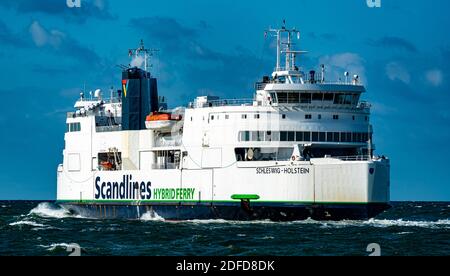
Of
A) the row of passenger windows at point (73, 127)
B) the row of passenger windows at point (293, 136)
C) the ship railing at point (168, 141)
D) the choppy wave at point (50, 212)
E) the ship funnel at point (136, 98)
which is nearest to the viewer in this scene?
the row of passenger windows at point (293, 136)

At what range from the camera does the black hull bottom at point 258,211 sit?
4406 cm

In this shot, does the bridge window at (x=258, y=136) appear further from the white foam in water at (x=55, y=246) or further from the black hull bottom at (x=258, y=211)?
the white foam in water at (x=55, y=246)

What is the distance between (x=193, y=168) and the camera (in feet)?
162

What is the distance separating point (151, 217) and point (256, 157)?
26.2ft

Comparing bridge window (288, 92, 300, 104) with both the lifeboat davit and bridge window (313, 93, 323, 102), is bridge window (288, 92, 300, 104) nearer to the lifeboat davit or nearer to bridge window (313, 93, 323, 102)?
bridge window (313, 93, 323, 102)

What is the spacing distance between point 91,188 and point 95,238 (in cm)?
1637

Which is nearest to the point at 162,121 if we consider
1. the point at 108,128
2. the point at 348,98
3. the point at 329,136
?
the point at 108,128

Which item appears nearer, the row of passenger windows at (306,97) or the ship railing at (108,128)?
the row of passenger windows at (306,97)

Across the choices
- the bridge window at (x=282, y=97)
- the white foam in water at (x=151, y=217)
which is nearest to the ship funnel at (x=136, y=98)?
the white foam in water at (x=151, y=217)

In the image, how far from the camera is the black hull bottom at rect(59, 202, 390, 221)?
145 feet

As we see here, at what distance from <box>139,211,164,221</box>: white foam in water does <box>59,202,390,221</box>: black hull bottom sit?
0.25ft

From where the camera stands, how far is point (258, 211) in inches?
1799

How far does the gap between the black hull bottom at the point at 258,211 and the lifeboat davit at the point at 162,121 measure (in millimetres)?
4131

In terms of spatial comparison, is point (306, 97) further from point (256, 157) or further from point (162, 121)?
point (162, 121)
